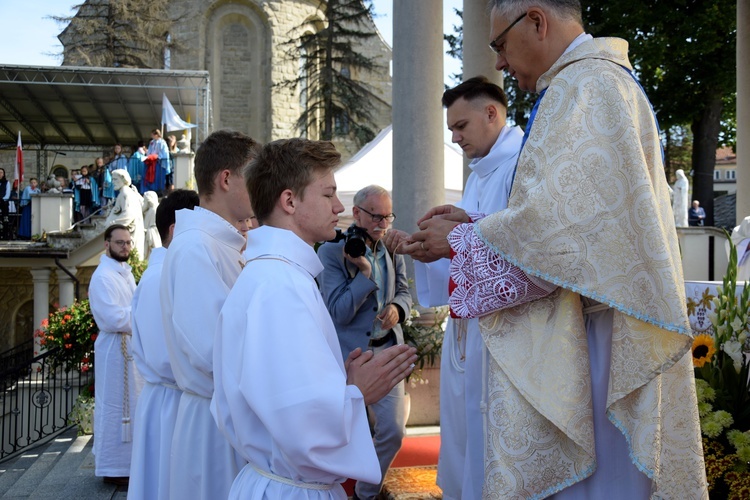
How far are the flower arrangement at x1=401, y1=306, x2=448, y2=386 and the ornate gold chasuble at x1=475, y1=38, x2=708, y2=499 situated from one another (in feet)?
15.0

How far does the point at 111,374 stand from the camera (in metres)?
7.08

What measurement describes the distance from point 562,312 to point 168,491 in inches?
75.9

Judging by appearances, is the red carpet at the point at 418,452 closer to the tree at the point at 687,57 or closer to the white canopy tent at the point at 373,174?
the white canopy tent at the point at 373,174

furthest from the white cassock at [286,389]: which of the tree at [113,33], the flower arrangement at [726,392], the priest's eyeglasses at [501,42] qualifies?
the tree at [113,33]

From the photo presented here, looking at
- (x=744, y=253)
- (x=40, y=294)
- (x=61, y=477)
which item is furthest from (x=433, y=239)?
(x=40, y=294)

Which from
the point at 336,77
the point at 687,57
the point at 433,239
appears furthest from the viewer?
the point at 336,77

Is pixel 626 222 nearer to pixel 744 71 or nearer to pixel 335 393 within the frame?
pixel 335 393

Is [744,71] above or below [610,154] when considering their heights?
above

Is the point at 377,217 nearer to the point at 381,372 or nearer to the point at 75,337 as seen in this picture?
the point at 381,372

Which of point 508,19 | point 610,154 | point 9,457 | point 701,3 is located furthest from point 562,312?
point 701,3

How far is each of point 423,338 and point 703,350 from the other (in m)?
3.50

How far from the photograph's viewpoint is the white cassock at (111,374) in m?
6.67

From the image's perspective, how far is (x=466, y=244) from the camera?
2428 mm

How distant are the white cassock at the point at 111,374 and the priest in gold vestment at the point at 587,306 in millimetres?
5142
